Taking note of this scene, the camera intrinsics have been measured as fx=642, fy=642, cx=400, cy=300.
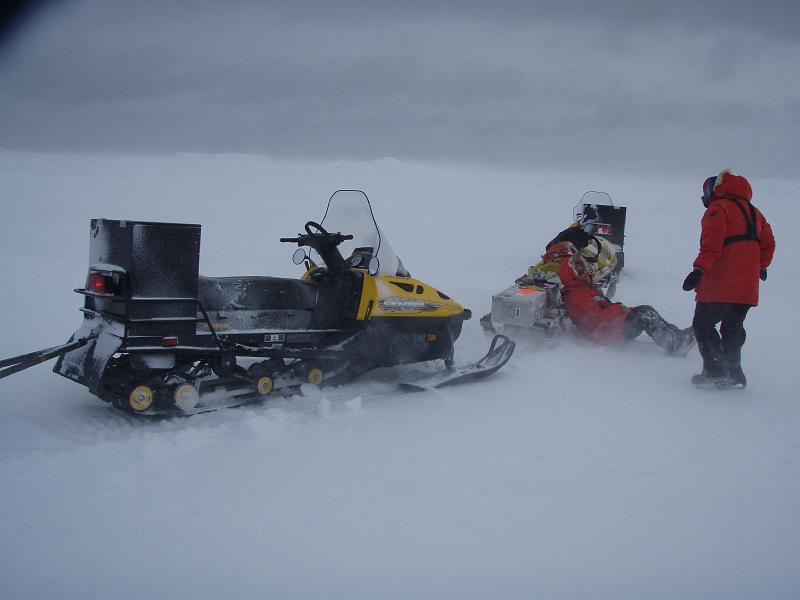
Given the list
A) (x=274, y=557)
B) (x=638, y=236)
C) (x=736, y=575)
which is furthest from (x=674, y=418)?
(x=638, y=236)

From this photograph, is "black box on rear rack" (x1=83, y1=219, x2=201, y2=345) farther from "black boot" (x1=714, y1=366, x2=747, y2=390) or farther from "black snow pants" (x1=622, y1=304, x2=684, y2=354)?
"black snow pants" (x1=622, y1=304, x2=684, y2=354)

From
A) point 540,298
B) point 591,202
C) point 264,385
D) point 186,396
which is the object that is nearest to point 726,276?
point 540,298

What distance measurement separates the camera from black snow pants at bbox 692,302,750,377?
4.98 m

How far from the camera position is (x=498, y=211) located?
22.5 metres

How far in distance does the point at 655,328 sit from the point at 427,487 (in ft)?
12.6

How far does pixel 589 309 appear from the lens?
6512 millimetres

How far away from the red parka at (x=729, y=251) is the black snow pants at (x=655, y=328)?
41.1 inches

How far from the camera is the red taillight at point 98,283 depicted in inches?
146

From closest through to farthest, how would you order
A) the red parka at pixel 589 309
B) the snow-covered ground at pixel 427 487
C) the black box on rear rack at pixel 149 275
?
1. the snow-covered ground at pixel 427 487
2. the black box on rear rack at pixel 149 275
3. the red parka at pixel 589 309

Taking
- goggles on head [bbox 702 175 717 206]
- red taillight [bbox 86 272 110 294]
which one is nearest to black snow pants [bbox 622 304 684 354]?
goggles on head [bbox 702 175 717 206]

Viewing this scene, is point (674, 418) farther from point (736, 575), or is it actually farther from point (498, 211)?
point (498, 211)

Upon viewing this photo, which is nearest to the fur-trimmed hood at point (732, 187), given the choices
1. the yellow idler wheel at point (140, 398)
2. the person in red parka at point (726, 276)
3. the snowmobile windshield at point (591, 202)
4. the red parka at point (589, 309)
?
the person in red parka at point (726, 276)

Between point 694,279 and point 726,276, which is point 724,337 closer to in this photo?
point 726,276

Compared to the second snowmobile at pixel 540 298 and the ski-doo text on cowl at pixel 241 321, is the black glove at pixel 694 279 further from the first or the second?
the second snowmobile at pixel 540 298
